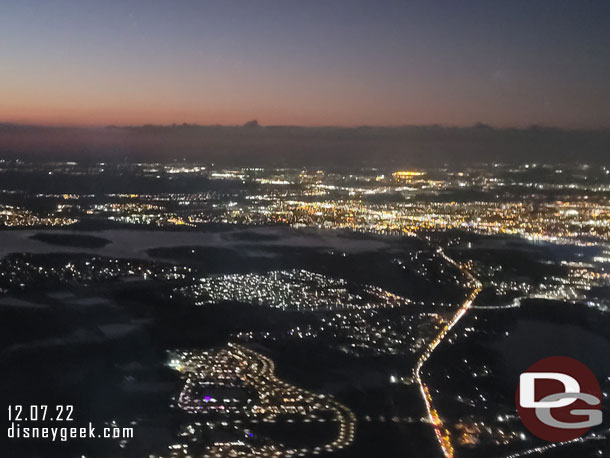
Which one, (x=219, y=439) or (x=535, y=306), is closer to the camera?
(x=219, y=439)

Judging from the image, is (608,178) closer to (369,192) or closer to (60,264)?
(369,192)

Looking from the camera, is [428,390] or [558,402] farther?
[428,390]

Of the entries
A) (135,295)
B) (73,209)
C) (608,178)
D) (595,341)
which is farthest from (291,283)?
(608,178)

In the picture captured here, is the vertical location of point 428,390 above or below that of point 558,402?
below

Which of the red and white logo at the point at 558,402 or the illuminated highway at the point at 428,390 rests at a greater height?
the red and white logo at the point at 558,402

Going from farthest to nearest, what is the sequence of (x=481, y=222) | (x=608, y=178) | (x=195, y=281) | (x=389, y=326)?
(x=608, y=178) < (x=481, y=222) < (x=195, y=281) < (x=389, y=326)

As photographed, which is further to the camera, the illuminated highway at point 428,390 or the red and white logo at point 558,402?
the red and white logo at point 558,402

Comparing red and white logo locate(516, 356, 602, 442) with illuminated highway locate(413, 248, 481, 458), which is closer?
illuminated highway locate(413, 248, 481, 458)

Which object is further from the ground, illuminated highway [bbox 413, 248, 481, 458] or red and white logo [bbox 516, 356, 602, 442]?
red and white logo [bbox 516, 356, 602, 442]
